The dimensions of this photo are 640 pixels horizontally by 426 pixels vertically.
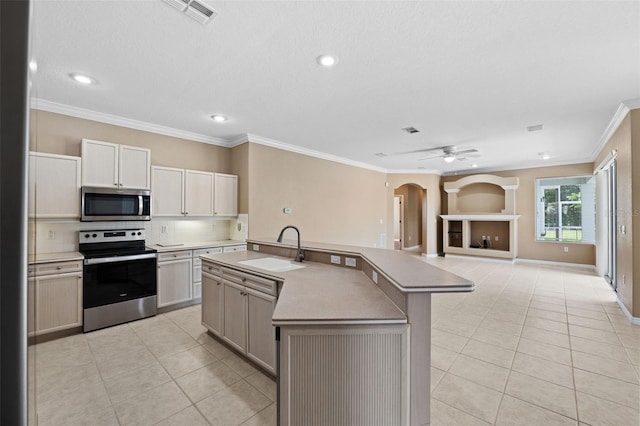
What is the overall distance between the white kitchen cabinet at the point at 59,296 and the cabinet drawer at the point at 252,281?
6.18 feet

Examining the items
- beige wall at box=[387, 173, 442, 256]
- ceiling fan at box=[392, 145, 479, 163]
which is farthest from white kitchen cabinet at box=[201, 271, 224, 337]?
beige wall at box=[387, 173, 442, 256]

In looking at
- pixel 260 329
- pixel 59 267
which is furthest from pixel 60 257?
pixel 260 329

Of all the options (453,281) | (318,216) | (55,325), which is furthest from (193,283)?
(453,281)

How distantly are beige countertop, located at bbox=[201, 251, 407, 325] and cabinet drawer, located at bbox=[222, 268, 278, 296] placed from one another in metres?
0.05

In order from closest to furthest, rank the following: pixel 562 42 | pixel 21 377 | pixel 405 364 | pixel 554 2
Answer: pixel 21 377 < pixel 405 364 < pixel 554 2 < pixel 562 42

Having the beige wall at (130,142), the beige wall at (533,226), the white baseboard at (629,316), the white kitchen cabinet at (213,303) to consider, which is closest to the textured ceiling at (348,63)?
the beige wall at (130,142)

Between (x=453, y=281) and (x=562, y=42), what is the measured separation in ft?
7.39

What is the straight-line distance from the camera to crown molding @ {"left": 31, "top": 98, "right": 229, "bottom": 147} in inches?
137

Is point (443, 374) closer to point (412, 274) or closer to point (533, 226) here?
point (412, 274)

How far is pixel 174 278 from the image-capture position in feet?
13.0

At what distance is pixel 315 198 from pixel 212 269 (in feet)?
11.2

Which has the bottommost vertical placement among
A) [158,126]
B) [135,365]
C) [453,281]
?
[135,365]

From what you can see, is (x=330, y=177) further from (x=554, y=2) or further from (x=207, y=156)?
(x=554, y=2)

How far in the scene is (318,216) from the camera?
20.3ft
